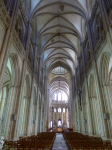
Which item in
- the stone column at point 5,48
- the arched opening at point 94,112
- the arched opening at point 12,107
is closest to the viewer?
the stone column at point 5,48

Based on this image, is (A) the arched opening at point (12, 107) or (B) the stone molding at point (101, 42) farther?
(B) the stone molding at point (101, 42)

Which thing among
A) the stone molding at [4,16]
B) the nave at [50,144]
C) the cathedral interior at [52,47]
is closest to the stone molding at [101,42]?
the cathedral interior at [52,47]

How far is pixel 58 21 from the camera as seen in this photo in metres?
19.9

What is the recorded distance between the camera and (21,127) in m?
13.7

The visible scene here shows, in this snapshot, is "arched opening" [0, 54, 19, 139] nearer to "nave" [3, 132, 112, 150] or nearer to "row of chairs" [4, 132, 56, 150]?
"nave" [3, 132, 112, 150]

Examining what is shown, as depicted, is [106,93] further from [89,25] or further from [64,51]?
[64,51]

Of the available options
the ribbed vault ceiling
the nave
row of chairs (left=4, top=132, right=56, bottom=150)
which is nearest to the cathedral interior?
the ribbed vault ceiling

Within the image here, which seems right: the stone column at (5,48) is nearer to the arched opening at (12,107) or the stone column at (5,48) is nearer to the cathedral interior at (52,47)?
the cathedral interior at (52,47)

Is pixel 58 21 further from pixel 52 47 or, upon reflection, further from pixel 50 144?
pixel 50 144

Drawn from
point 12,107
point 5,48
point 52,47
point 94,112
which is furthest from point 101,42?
point 52,47

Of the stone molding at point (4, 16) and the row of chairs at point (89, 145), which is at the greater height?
the stone molding at point (4, 16)

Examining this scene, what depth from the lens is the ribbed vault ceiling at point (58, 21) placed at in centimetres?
1566

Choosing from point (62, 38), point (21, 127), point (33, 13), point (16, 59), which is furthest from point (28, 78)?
point (62, 38)

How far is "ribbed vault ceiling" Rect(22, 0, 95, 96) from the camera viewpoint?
15.7 meters
